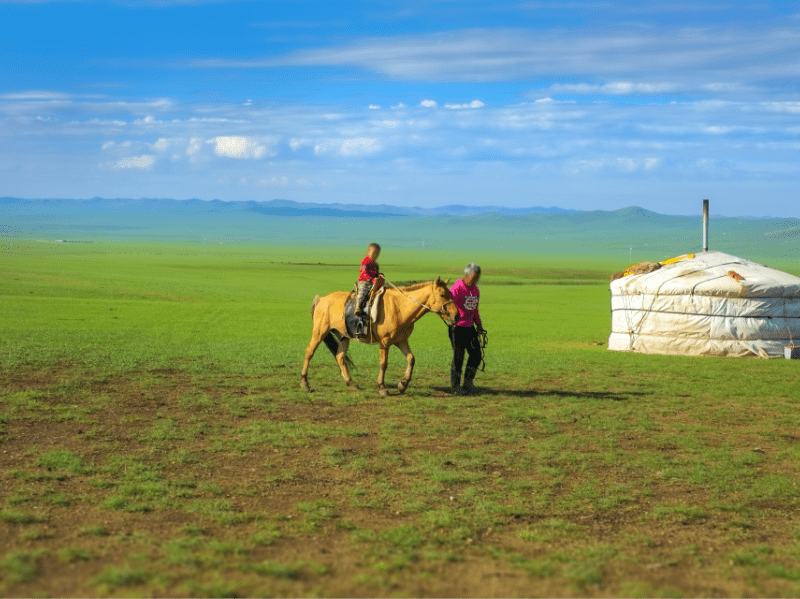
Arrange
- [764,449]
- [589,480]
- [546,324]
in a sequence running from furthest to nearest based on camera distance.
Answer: [546,324] → [764,449] → [589,480]

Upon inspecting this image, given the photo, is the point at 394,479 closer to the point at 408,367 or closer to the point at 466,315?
the point at 408,367

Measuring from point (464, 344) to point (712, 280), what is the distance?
7.53 meters

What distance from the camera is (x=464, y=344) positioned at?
12.0 metres

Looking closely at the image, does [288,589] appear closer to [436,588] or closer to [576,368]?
[436,588]

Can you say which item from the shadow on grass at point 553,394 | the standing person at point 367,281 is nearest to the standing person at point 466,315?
the shadow on grass at point 553,394

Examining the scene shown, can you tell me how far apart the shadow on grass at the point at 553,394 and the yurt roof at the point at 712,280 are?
Answer: 559 centimetres

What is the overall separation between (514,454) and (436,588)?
12.0 feet

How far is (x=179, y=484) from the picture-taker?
7078 millimetres

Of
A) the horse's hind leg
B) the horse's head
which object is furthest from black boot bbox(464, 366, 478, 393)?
the horse's hind leg

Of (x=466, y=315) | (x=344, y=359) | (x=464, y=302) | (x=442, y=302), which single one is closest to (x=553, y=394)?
(x=466, y=315)

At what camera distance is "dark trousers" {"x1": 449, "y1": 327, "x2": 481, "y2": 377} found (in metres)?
11.9

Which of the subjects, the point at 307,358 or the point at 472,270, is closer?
the point at 472,270

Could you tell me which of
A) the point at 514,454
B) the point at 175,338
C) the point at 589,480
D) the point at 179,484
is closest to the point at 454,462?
the point at 514,454

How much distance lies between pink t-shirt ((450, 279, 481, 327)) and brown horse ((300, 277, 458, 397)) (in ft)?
0.38
